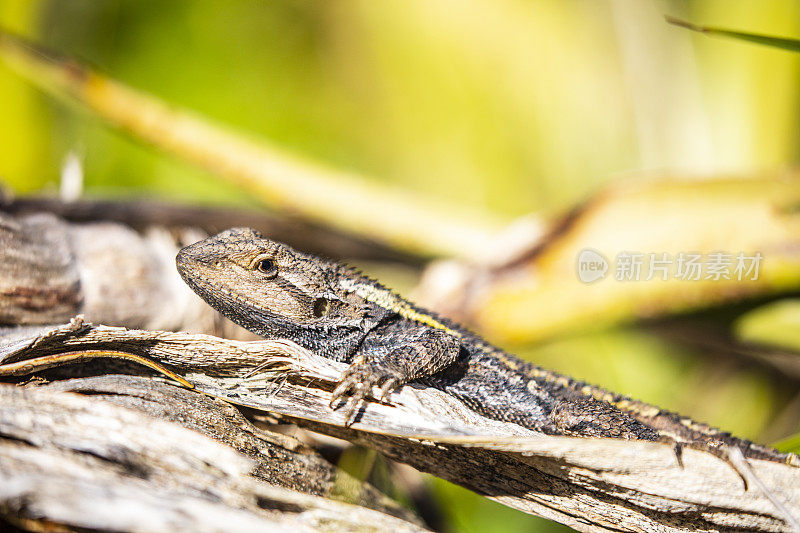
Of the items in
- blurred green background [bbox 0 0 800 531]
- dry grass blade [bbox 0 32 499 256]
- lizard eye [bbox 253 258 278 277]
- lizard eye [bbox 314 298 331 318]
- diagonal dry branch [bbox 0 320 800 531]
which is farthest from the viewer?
blurred green background [bbox 0 0 800 531]

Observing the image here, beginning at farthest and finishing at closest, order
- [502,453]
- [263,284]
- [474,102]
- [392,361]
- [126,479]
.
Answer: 1. [474,102]
2. [263,284]
3. [392,361]
4. [502,453]
5. [126,479]

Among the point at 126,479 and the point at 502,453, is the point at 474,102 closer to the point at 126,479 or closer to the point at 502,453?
the point at 502,453

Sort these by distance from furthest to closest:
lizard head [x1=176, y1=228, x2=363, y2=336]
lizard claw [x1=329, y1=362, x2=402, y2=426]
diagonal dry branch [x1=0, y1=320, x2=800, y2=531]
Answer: lizard head [x1=176, y1=228, x2=363, y2=336]
lizard claw [x1=329, y1=362, x2=402, y2=426]
diagonal dry branch [x1=0, y1=320, x2=800, y2=531]

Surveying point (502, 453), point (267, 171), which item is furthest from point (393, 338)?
point (267, 171)

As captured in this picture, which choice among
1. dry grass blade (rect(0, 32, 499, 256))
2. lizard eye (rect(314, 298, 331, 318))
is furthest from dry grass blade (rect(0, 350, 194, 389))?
dry grass blade (rect(0, 32, 499, 256))

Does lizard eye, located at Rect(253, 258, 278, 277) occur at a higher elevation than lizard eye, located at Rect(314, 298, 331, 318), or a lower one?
higher

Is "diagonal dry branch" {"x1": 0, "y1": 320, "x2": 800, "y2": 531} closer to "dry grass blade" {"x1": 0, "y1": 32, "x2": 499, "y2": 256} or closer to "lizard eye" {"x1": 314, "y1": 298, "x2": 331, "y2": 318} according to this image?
"lizard eye" {"x1": 314, "y1": 298, "x2": 331, "y2": 318}

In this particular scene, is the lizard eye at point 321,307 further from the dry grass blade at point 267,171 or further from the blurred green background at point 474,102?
the blurred green background at point 474,102

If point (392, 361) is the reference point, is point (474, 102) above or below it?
above

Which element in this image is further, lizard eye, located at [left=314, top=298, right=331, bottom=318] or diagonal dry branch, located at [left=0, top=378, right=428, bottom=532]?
lizard eye, located at [left=314, top=298, right=331, bottom=318]
